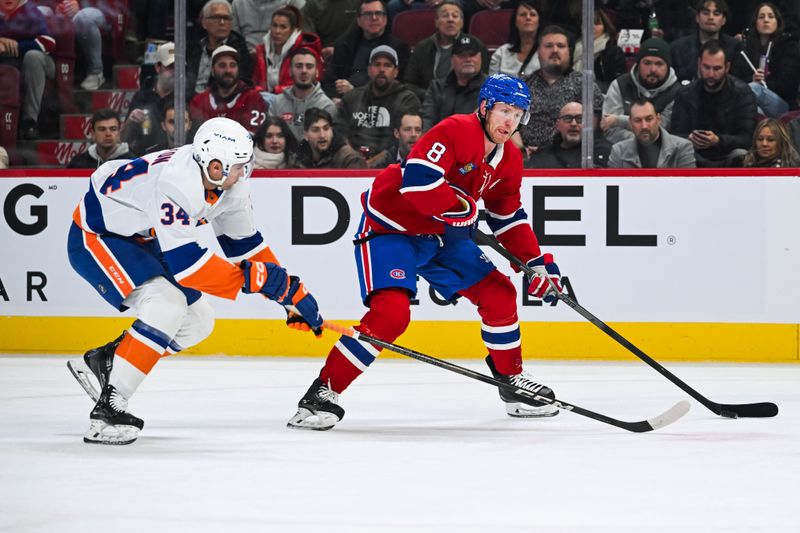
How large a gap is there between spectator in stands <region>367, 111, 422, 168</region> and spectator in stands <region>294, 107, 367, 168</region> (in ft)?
0.31

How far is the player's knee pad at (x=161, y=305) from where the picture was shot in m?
3.64

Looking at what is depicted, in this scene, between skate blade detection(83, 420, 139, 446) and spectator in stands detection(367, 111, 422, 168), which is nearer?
skate blade detection(83, 420, 139, 446)

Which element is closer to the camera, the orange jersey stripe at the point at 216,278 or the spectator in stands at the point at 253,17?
the orange jersey stripe at the point at 216,278

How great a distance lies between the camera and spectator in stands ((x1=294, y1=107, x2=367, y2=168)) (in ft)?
20.6

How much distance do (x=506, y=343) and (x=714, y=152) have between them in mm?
2223

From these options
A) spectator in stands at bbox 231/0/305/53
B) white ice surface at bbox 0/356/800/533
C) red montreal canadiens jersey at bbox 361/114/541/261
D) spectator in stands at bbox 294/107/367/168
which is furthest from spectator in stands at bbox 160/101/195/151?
red montreal canadiens jersey at bbox 361/114/541/261

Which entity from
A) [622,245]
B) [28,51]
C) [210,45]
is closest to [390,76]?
[210,45]

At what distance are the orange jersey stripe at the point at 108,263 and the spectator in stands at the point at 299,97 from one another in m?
2.55

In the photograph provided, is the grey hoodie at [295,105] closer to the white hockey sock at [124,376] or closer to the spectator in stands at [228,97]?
the spectator in stands at [228,97]

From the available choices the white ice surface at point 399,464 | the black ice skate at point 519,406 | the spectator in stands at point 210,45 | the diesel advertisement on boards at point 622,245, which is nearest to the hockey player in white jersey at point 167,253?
the white ice surface at point 399,464

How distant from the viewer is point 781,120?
19.5 feet

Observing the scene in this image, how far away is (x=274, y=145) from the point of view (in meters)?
6.33

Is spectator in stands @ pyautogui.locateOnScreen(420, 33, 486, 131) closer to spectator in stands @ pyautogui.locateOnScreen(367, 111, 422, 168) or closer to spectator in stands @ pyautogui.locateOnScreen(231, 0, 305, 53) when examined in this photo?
spectator in stands @ pyautogui.locateOnScreen(367, 111, 422, 168)

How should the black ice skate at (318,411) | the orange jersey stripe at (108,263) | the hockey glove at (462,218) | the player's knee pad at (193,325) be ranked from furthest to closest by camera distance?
the hockey glove at (462,218), the black ice skate at (318,411), the player's knee pad at (193,325), the orange jersey stripe at (108,263)
